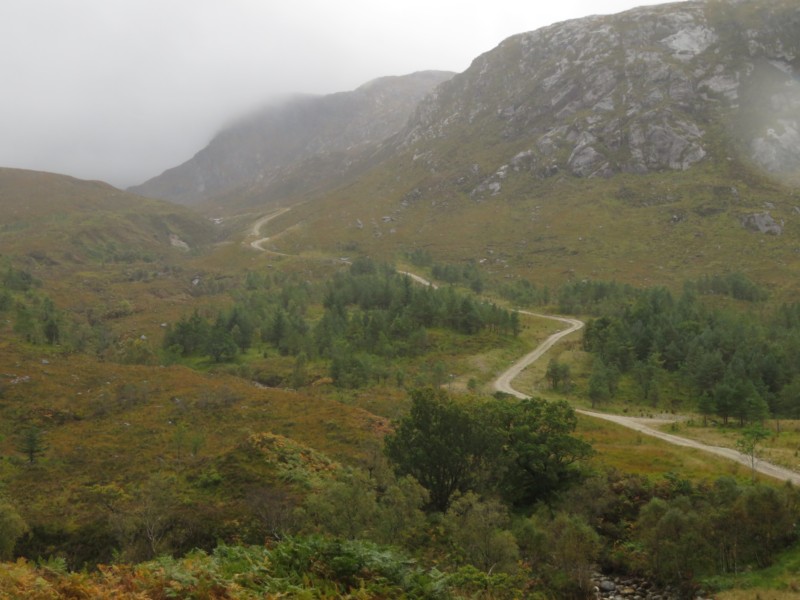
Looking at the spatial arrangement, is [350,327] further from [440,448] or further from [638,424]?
[440,448]

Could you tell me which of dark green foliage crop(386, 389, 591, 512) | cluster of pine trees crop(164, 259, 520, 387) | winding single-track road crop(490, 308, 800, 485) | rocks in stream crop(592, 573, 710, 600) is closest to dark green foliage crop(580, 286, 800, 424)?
winding single-track road crop(490, 308, 800, 485)

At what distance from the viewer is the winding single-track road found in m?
36.1

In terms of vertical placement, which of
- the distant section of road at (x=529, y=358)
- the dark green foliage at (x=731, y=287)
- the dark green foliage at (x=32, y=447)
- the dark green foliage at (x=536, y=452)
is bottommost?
the distant section of road at (x=529, y=358)

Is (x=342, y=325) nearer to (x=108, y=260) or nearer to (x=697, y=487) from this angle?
(x=697, y=487)

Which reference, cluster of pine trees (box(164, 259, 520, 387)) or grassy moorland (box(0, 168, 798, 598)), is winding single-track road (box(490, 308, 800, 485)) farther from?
cluster of pine trees (box(164, 259, 520, 387))

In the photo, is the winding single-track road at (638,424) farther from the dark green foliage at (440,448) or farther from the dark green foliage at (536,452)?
the dark green foliage at (440,448)

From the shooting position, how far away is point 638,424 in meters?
55.6

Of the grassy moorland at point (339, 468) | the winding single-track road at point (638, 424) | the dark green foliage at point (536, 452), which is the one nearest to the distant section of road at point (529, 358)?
the winding single-track road at point (638, 424)

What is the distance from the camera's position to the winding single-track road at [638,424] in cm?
3613

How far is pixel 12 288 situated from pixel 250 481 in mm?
97759

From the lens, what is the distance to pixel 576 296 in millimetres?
122812

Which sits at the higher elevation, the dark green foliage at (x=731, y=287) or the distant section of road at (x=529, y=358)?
the dark green foliage at (x=731, y=287)

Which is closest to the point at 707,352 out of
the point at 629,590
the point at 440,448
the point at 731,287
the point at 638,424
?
the point at 638,424

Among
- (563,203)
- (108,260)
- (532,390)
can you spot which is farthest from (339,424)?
(563,203)
